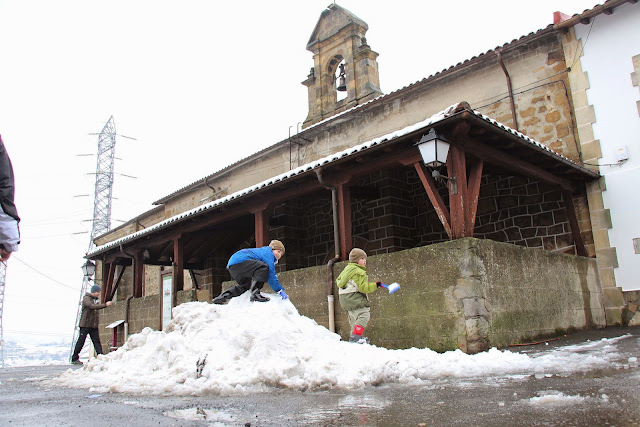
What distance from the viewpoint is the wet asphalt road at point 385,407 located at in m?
2.68

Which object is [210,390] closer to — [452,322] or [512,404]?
[512,404]

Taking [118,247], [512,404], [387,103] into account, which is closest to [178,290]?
[118,247]

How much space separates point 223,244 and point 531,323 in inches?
392

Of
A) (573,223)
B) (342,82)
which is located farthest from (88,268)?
(573,223)

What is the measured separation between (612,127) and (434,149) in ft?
14.9

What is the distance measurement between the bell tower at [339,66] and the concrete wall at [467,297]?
29.2 ft

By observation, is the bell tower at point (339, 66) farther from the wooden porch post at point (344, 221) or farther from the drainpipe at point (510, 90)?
the wooden porch post at point (344, 221)

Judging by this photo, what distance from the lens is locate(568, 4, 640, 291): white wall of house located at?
8508 millimetres

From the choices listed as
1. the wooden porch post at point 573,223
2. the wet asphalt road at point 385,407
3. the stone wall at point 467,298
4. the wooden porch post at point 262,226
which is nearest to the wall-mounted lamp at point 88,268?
the wooden porch post at point 262,226

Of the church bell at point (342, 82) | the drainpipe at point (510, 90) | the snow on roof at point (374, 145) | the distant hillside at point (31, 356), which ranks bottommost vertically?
the distant hillside at point (31, 356)

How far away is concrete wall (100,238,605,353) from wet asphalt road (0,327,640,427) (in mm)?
1861

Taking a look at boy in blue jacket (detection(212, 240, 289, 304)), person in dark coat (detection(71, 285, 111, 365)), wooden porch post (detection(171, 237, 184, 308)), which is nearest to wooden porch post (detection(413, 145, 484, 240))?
boy in blue jacket (detection(212, 240, 289, 304))

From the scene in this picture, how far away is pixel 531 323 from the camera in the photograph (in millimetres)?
6703

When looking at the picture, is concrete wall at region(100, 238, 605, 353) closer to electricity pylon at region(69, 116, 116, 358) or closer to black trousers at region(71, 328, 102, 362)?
black trousers at region(71, 328, 102, 362)
